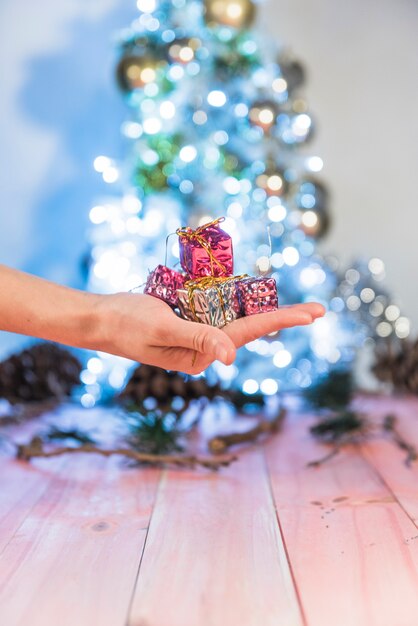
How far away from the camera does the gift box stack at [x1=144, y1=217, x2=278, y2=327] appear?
101 cm

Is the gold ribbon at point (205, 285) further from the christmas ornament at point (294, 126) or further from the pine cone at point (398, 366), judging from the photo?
the pine cone at point (398, 366)

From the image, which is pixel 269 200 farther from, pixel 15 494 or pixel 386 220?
pixel 15 494

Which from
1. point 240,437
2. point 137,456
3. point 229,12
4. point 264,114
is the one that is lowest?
point 137,456

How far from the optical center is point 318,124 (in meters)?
2.44

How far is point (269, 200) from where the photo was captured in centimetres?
201

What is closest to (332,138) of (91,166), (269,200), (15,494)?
(269,200)

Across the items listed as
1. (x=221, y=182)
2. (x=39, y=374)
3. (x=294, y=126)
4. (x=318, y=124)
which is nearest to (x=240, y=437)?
(x=39, y=374)

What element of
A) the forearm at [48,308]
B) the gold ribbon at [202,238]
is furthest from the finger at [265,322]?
the forearm at [48,308]

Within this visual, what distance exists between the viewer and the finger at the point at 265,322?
0.97 meters

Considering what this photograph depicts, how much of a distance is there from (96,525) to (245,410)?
0.96 m

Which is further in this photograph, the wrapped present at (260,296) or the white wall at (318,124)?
the white wall at (318,124)

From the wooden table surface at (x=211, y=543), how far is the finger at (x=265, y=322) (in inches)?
10.4

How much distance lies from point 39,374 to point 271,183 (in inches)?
32.0

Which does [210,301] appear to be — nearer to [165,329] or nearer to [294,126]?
[165,329]
